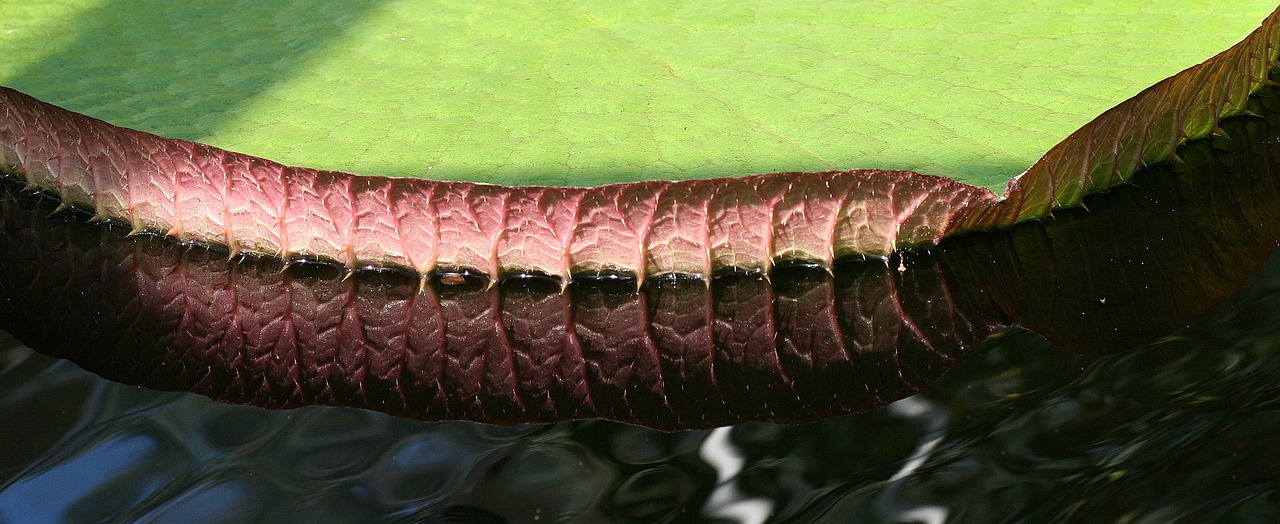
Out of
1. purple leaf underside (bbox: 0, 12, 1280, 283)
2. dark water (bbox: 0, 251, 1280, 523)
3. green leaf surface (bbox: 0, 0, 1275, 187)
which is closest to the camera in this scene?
dark water (bbox: 0, 251, 1280, 523)

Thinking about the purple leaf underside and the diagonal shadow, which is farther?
the diagonal shadow

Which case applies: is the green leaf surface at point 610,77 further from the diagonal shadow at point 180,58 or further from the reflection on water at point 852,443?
the reflection on water at point 852,443

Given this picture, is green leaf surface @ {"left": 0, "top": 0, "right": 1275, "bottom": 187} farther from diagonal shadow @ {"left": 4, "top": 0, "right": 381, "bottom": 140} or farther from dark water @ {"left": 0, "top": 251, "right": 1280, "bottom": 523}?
dark water @ {"left": 0, "top": 251, "right": 1280, "bottom": 523}

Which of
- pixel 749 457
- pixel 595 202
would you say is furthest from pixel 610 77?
pixel 749 457

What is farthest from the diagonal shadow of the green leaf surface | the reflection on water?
the reflection on water

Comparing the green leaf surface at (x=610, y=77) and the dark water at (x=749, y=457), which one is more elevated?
the green leaf surface at (x=610, y=77)

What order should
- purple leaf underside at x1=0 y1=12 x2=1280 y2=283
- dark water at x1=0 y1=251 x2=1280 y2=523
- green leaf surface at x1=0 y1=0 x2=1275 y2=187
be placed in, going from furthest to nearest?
green leaf surface at x1=0 y1=0 x2=1275 y2=187
purple leaf underside at x1=0 y1=12 x2=1280 y2=283
dark water at x1=0 y1=251 x2=1280 y2=523

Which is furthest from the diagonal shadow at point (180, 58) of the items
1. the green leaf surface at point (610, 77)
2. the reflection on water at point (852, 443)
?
the reflection on water at point (852, 443)

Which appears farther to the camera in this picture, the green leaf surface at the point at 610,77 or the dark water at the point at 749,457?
the green leaf surface at the point at 610,77
